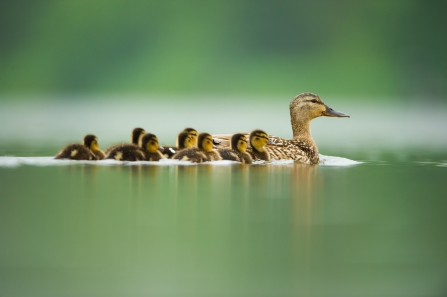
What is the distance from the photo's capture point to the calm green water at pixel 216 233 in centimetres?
518

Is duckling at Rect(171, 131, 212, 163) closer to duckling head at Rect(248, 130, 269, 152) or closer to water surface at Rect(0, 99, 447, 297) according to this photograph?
water surface at Rect(0, 99, 447, 297)

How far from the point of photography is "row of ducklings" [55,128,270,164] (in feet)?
29.6

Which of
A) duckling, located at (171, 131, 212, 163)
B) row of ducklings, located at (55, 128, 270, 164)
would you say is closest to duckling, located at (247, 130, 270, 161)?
row of ducklings, located at (55, 128, 270, 164)

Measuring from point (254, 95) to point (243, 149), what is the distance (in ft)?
110

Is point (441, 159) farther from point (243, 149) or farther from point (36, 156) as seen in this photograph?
point (36, 156)

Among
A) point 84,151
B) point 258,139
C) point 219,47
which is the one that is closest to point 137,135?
point 84,151

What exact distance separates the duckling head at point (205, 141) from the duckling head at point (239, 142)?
0.92ft

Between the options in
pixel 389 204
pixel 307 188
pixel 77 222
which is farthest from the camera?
pixel 307 188

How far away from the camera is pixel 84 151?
355 inches

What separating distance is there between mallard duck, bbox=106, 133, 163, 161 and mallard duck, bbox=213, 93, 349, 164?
2.58ft

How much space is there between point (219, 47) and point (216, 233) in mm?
39914

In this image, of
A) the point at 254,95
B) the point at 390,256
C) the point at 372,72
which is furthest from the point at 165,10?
the point at 390,256

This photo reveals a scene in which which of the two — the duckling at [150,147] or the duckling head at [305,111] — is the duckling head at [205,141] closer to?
the duckling at [150,147]

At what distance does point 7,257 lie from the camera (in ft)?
18.1
